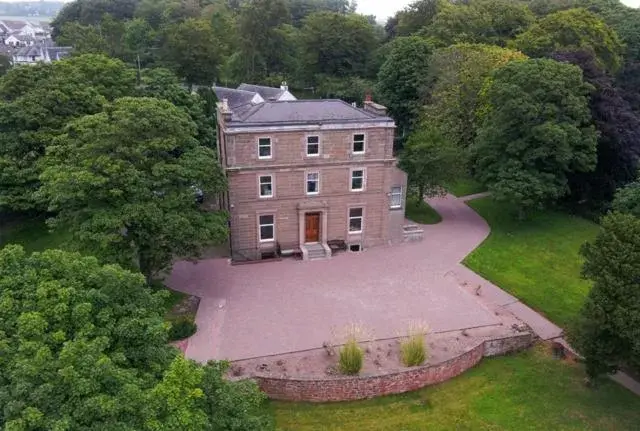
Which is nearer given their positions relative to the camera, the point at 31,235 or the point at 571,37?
the point at 31,235

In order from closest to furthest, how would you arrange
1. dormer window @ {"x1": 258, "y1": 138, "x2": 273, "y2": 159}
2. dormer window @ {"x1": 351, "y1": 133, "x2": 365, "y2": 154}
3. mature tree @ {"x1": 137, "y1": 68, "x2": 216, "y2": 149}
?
dormer window @ {"x1": 258, "y1": 138, "x2": 273, "y2": 159}, dormer window @ {"x1": 351, "y1": 133, "x2": 365, "y2": 154}, mature tree @ {"x1": 137, "y1": 68, "x2": 216, "y2": 149}

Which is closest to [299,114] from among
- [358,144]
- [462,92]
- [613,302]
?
[358,144]

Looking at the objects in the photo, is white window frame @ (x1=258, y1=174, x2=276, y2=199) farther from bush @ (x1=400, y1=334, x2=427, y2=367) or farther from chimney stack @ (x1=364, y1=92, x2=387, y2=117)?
bush @ (x1=400, y1=334, x2=427, y2=367)

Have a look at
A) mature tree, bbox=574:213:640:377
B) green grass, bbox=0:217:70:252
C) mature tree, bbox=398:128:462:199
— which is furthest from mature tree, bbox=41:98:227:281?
mature tree, bbox=398:128:462:199

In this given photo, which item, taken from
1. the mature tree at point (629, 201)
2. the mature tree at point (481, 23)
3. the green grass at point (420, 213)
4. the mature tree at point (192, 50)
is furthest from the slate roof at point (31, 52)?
the mature tree at point (629, 201)

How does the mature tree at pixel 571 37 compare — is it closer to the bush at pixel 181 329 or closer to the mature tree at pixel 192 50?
the mature tree at pixel 192 50

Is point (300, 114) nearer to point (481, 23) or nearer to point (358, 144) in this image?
point (358, 144)
